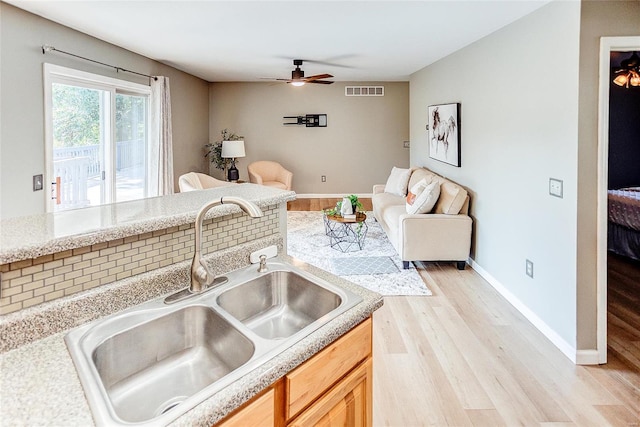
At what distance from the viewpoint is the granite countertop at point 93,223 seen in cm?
107

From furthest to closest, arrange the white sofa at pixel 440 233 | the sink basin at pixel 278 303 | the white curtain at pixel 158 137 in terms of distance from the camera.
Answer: the white curtain at pixel 158 137
the white sofa at pixel 440 233
the sink basin at pixel 278 303

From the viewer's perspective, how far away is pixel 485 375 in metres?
2.38

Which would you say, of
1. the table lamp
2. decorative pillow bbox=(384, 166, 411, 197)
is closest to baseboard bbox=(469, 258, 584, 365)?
decorative pillow bbox=(384, 166, 411, 197)

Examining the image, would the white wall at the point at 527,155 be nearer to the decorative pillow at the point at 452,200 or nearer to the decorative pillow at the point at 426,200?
the decorative pillow at the point at 452,200

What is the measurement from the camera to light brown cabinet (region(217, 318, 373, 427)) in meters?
1.02

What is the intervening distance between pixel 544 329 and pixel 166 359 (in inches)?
106

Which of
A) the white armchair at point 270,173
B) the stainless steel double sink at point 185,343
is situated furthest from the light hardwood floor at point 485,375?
the white armchair at point 270,173

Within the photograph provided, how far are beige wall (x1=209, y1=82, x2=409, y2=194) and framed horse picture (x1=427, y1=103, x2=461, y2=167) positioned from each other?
96.3 inches

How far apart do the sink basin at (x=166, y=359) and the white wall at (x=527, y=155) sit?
7.62ft

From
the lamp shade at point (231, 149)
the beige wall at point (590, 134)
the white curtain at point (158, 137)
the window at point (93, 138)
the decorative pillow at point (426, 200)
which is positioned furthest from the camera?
the lamp shade at point (231, 149)

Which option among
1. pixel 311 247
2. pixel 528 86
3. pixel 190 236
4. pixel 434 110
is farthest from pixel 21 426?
pixel 434 110

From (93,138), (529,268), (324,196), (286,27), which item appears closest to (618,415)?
(529,268)

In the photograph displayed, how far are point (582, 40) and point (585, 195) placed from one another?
949 mm

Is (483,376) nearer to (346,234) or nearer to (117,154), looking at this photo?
(346,234)
